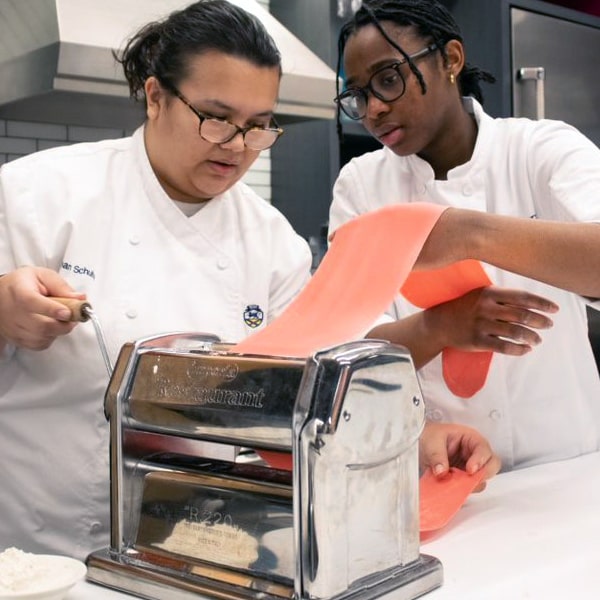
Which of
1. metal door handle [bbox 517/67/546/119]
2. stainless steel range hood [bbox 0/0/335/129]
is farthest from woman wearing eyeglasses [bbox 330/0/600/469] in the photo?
metal door handle [bbox 517/67/546/119]

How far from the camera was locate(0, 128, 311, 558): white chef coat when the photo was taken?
5.09 feet

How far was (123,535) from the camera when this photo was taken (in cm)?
118

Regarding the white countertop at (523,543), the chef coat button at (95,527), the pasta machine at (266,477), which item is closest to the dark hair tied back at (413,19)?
the white countertop at (523,543)

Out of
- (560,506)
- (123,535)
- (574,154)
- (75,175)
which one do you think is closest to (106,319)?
(75,175)

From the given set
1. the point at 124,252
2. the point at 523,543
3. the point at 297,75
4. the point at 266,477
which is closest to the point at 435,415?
the point at 523,543

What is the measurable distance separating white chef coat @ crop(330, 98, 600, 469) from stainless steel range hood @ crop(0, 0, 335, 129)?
3.09ft

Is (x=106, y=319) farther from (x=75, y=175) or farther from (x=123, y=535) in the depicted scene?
(x=123, y=535)

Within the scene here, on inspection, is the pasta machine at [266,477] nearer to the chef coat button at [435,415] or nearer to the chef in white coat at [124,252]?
the chef in white coat at [124,252]

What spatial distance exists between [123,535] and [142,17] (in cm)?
185

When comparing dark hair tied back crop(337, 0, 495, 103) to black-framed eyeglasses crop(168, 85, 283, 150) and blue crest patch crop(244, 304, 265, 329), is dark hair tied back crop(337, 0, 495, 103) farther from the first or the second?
blue crest patch crop(244, 304, 265, 329)

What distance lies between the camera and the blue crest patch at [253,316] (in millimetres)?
1696

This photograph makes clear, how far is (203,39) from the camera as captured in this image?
5.28 feet

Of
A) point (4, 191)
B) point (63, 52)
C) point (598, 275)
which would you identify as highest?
point (63, 52)

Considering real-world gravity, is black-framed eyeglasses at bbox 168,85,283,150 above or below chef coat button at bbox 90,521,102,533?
above
